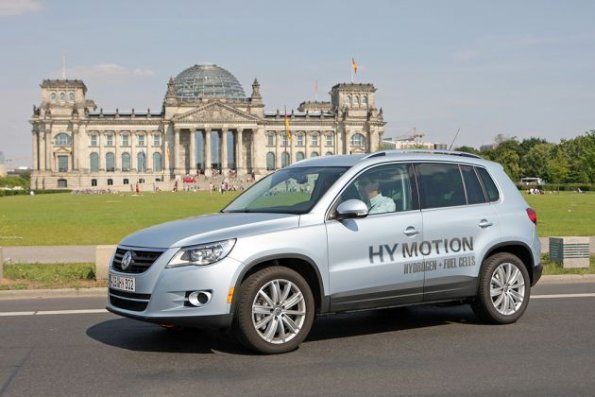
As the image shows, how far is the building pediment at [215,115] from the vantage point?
529ft

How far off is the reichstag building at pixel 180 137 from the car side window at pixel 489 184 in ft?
472

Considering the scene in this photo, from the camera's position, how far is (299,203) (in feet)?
29.0

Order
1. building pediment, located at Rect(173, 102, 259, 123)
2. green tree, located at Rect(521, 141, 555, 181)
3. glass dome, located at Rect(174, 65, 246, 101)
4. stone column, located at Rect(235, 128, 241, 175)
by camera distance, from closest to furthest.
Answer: green tree, located at Rect(521, 141, 555, 181) → building pediment, located at Rect(173, 102, 259, 123) → stone column, located at Rect(235, 128, 241, 175) → glass dome, located at Rect(174, 65, 246, 101)

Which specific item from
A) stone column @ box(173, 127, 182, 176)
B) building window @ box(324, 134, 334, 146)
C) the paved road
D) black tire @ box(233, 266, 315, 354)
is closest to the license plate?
the paved road

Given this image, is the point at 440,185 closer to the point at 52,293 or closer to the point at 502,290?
the point at 502,290

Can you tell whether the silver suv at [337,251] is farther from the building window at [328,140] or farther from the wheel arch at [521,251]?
the building window at [328,140]

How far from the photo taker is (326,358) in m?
7.99

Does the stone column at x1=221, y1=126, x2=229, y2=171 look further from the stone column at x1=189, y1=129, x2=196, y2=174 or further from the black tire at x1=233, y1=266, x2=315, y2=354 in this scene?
the black tire at x1=233, y1=266, x2=315, y2=354

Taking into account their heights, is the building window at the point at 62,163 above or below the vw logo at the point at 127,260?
above

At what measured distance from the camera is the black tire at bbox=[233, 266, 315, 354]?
26.1 feet

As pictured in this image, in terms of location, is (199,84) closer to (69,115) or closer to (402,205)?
(69,115)

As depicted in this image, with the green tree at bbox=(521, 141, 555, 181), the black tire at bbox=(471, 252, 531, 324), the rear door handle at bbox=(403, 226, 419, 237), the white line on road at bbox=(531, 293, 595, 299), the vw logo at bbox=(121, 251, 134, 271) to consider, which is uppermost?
the green tree at bbox=(521, 141, 555, 181)

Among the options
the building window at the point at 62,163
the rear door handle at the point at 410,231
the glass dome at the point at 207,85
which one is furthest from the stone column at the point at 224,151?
the rear door handle at the point at 410,231

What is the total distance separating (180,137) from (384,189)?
156 m
